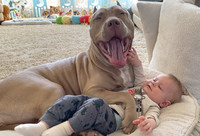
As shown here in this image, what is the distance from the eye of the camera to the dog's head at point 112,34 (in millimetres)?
1424

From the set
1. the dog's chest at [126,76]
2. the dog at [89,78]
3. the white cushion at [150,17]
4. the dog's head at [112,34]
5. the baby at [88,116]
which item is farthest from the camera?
the white cushion at [150,17]

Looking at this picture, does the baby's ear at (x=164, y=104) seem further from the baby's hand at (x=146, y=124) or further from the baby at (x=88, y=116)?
the baby's hand at (x=146, y=124)

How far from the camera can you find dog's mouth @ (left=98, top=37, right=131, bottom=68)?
1477 mm

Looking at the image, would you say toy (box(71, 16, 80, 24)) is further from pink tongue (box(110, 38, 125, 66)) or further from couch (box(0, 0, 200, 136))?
pink tongue (box(110, 38, 125, 66))

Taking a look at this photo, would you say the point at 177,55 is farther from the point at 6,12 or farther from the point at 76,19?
the point at 6,12

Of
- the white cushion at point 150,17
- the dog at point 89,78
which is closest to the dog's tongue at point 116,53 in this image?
the dog at point 89,78

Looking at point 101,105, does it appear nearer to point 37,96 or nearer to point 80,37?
point 37,96

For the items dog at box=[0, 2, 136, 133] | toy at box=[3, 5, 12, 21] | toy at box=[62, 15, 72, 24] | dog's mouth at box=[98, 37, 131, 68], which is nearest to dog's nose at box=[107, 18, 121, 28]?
dog at box=[0, 2, 136, 133]

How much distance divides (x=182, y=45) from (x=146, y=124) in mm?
710

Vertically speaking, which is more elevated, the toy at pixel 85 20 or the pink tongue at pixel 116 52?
the toy at pixel 85 20

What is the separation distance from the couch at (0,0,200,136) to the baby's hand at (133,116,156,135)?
0.03 metres

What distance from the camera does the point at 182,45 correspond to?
151cm

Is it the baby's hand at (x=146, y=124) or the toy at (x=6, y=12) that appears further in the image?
the toy at (x=6, y=12)

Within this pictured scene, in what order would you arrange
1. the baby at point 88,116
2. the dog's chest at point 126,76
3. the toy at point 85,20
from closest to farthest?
the baby at point 88,116 < the dog's chest at point 126,76 < the toy at point 85,20
